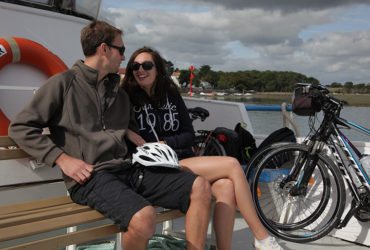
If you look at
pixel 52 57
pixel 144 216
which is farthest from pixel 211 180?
pixel 52 57

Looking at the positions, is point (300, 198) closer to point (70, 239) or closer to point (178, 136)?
point (178, 136)

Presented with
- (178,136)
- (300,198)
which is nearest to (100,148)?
(178,136)

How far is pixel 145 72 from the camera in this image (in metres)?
2.44

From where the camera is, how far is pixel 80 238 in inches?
66.7

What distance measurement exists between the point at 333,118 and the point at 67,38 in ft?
8.71

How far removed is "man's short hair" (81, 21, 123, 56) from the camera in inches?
79.5

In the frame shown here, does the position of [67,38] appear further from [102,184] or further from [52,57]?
[102,184]

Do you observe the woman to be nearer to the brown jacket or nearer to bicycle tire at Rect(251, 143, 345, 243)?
the brown jacket

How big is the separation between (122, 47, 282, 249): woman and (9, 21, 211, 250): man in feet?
0.76

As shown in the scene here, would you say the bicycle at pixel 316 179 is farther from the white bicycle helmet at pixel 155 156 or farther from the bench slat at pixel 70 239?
the bench slat at pixel 70 239

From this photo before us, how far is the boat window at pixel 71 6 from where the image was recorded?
12.9ft

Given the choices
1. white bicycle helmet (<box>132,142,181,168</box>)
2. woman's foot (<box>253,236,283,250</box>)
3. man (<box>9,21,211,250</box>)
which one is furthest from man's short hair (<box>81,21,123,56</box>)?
woman's foot (<box>253,236,283,250</box>)

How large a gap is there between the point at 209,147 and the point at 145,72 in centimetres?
134

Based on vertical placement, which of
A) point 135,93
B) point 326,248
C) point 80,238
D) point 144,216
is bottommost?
point 326,248
